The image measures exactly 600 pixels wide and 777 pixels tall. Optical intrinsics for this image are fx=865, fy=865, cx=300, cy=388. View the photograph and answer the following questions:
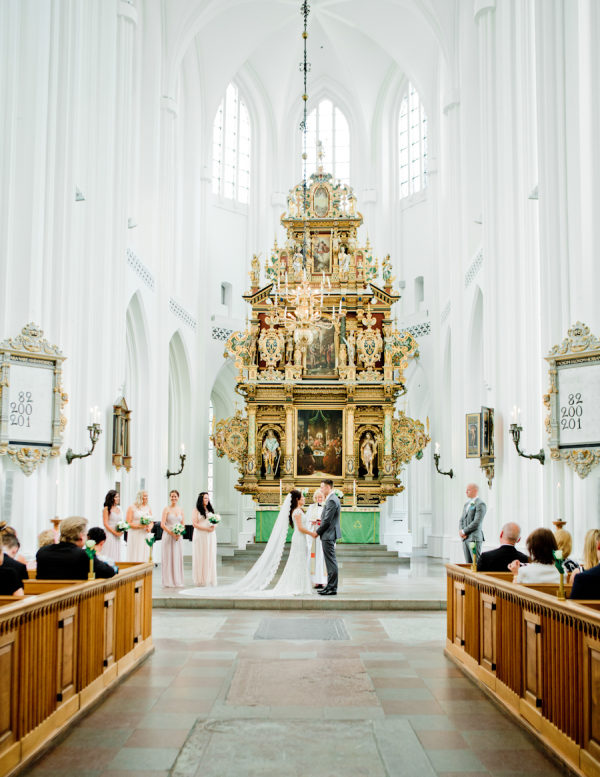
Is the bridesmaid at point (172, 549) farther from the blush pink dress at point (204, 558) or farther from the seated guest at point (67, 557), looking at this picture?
the seated guest at point (67, 557)

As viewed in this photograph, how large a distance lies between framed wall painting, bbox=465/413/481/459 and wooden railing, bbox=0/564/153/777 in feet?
28.2

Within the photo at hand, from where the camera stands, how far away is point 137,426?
19.2 m

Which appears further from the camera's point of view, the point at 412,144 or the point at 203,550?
the point at 412,144

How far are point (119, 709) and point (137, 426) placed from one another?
13446 mm

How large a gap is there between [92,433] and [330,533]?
12.8ft

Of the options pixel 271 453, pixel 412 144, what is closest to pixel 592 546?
pixel 271 453

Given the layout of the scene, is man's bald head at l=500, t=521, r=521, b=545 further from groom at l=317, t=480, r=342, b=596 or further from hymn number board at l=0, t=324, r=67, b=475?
hymn number board at l=0, t=324, r=67, b=475

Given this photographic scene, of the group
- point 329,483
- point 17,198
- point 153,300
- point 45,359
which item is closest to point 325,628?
point 329,483

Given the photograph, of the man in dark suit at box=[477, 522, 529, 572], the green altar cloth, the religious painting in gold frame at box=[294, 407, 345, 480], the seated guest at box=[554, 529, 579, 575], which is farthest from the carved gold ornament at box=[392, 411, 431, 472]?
the seated guest at box=[554, 529, 579, 575]

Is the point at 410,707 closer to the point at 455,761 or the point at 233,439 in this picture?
the point at 455,761

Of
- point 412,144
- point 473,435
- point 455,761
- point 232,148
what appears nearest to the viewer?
point 455,761

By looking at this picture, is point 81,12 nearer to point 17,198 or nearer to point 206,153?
point 17,198

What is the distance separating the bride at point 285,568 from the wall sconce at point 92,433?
8.12ft

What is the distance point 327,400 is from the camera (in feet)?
74.2
